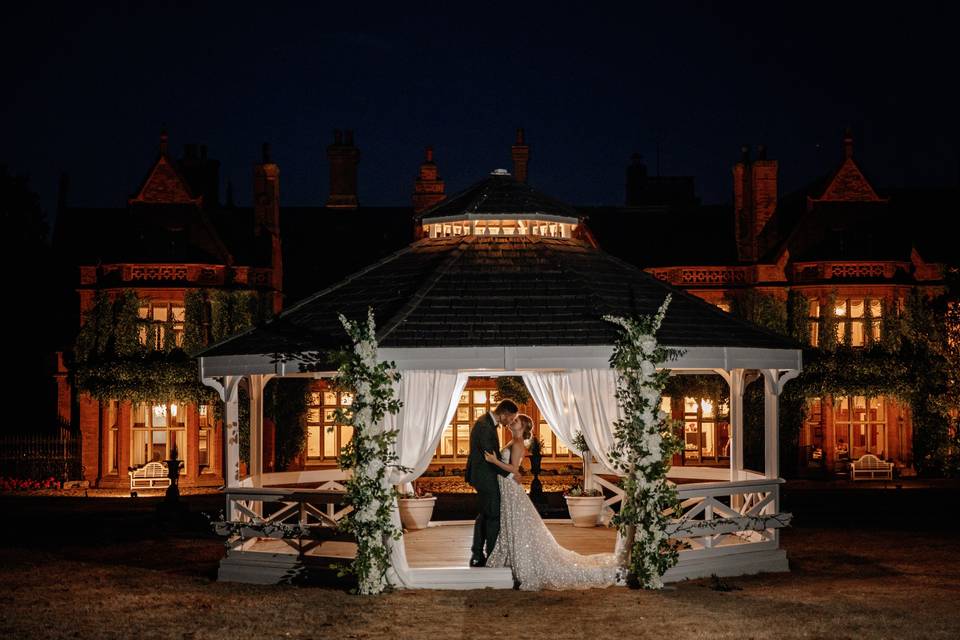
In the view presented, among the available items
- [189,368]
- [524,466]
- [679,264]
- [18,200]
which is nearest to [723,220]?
[679,264]

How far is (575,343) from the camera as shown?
14.9 meters

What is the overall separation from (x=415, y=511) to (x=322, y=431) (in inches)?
644

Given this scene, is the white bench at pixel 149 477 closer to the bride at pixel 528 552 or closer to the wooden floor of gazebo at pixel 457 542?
the wooden floor of gazebo at pixel 457 542

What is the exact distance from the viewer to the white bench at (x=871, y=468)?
107ft


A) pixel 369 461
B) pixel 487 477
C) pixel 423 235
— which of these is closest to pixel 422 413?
pixel 487 477

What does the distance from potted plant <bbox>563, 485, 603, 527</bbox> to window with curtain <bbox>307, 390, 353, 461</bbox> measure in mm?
15806

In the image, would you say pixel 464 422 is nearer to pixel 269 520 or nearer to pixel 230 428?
pixel 230 428

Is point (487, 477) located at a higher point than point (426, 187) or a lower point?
lower

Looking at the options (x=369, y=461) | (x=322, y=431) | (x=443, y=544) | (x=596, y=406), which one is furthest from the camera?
(x=322, y=431)

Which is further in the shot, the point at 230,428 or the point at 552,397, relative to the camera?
the point at 552,397

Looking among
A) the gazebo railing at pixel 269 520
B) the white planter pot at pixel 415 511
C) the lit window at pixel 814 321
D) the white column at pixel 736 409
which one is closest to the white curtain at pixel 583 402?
the white column at pixel 736 409

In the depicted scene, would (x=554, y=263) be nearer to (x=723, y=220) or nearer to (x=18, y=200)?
(x=723, y=220)

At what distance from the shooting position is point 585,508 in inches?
775

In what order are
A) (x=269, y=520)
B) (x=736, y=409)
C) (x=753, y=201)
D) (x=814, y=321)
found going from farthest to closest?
(x=753, y=201) < (x=814, y=321) < (x=736, y=409) < (x=269, y=520)
